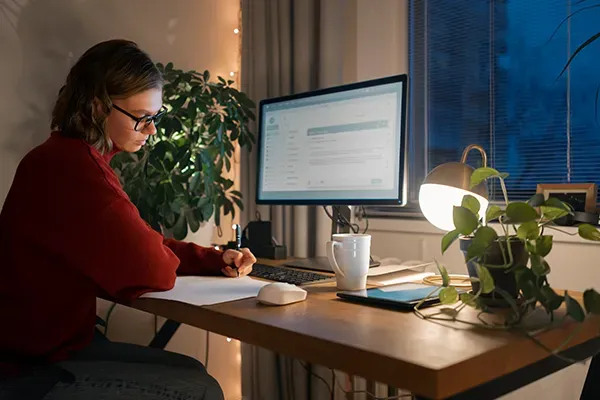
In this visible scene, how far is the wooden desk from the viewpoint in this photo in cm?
71

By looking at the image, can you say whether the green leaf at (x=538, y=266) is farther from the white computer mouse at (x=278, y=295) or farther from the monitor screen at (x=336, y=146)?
the monitor screen at (x=336, y=146)

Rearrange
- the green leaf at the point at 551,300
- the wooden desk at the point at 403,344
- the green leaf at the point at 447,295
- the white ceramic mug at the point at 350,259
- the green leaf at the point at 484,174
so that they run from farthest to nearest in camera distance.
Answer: the white ceramic mug at the point at 350,259, the green leaf at the point at 484,174, the green leaf at the point at 447,295, the green leaf at the point at 551,300, the wooden desk at the point at 403,344

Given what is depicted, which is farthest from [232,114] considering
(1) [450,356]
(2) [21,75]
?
(1) [450,356]

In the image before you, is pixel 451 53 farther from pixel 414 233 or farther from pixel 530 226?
pixel 530 226

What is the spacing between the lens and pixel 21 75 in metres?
1.95

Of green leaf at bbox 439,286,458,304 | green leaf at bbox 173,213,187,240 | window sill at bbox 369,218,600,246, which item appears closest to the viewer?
green leaf at bbox 439,286,458,304

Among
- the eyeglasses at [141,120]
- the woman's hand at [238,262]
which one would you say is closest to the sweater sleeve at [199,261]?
the woman's hand at [238,262]

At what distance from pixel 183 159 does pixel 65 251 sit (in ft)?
2.81

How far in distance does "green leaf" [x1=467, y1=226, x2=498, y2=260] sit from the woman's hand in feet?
2.16

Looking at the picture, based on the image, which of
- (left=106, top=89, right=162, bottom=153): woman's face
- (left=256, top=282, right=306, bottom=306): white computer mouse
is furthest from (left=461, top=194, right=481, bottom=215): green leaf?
(left=106, top=89, right=162, bottom=153): woman's face

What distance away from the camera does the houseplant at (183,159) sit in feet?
6.50

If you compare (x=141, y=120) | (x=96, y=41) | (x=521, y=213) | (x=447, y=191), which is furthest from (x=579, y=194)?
(x=96, y=41)

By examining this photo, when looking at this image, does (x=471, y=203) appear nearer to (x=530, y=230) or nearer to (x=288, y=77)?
(x=530, y=230)

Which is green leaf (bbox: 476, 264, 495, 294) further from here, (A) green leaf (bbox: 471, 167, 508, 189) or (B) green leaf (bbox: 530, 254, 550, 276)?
(A) green leaf (bbox: 471, 167, 508, 189)
